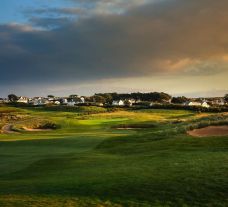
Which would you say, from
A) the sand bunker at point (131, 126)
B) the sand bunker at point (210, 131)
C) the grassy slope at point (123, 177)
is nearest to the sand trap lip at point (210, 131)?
the sand bunker at point (210, 131)

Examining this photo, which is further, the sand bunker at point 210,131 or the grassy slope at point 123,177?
the sand bunker at point 210,131

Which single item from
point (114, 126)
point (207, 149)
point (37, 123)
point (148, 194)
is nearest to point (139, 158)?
point (207, 149)

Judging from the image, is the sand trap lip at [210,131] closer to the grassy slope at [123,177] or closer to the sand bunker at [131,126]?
the grassy slope at [123,177]

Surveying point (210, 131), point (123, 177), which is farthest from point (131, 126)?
point (123, 177)

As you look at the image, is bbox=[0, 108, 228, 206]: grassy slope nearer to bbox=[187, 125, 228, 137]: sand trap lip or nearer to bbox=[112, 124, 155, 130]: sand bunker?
bbox=[187, 125, 228, 137]: sand trap lip

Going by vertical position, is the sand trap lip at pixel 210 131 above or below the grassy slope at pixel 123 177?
above

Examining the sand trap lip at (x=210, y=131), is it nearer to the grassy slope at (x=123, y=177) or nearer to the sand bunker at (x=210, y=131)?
the sand bunker at (x=210, y=131)

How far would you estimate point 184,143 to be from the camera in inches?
1654

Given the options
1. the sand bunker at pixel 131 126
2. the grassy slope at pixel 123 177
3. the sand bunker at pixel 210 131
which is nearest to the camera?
the grassy slope at pixel 123 177

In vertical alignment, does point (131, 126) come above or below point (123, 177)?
below

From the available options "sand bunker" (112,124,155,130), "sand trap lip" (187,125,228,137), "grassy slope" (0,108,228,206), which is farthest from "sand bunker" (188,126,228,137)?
"sand bunker" (112,124,155,130)

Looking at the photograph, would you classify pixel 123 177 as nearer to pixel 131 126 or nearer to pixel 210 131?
pixel 210 131

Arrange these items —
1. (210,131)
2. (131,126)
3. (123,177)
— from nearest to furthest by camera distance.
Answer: (123,177) < (210,131) < (131,126)

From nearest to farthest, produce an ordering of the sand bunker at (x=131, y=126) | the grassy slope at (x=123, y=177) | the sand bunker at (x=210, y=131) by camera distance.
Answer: the grassy slope at (x=123, y=177), the sand bunker at (x=210, y=131), the sand bunker at (x=131, y=126)
